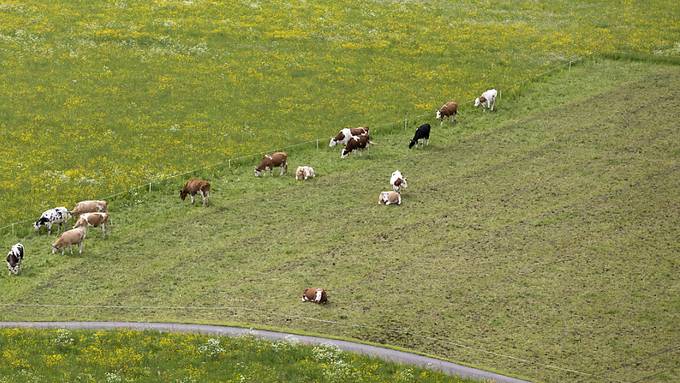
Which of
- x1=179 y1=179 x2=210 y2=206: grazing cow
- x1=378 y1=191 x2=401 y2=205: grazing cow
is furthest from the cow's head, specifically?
x1=378 y1=191 x2=401 y2=205: grazing cow

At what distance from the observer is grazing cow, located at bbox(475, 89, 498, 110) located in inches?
3568

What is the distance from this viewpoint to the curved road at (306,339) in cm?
5466

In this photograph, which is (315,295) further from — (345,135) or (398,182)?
(345,135)

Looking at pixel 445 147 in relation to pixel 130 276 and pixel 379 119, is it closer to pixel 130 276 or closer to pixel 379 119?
pixel 379 119

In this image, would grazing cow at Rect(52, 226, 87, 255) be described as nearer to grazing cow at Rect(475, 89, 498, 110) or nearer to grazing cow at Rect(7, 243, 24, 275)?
grazing cow at Rect(7, 243, 24, 275)

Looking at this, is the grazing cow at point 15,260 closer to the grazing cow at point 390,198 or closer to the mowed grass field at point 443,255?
the mowed grass field at point 443,255

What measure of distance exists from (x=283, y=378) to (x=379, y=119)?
39257mm

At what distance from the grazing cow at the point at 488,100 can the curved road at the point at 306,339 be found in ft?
124

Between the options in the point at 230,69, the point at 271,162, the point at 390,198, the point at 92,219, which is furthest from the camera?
the point at 230,69

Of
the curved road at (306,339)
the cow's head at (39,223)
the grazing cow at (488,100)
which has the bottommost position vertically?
the curved road at (306,339)

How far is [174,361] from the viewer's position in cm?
5500

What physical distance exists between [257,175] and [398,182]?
9.66 m

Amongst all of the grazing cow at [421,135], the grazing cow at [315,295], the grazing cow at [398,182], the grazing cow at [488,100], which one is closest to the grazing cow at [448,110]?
the grazing cow at [488,100]

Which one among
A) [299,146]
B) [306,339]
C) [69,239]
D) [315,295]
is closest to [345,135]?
[299,146]
